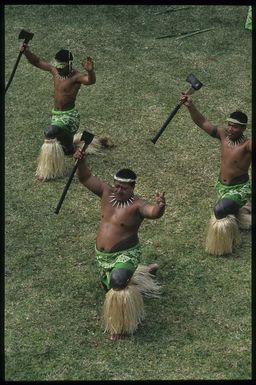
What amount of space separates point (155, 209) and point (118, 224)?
0.41 m

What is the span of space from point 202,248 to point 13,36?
19.6 ft

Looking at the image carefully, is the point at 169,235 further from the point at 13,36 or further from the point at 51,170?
the point at 13,36

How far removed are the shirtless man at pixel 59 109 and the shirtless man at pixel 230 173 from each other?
168 centimetres

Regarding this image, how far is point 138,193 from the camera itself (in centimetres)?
802

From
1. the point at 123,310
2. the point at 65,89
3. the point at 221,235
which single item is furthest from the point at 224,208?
the point at 65,89

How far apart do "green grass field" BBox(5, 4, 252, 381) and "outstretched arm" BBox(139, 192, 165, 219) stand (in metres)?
0.88

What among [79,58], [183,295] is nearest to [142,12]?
[79,58]

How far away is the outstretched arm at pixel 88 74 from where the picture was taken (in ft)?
24.1

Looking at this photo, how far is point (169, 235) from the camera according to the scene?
289 inches

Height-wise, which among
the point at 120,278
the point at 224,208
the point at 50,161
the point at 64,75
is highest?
the point at 64,75

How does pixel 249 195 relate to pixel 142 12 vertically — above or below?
below

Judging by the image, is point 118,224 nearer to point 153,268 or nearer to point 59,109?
point 153,268

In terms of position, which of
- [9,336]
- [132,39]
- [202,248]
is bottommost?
[9,336]

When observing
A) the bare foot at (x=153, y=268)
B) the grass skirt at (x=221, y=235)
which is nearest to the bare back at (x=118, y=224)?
the bare foot at (x=153, y=268)
